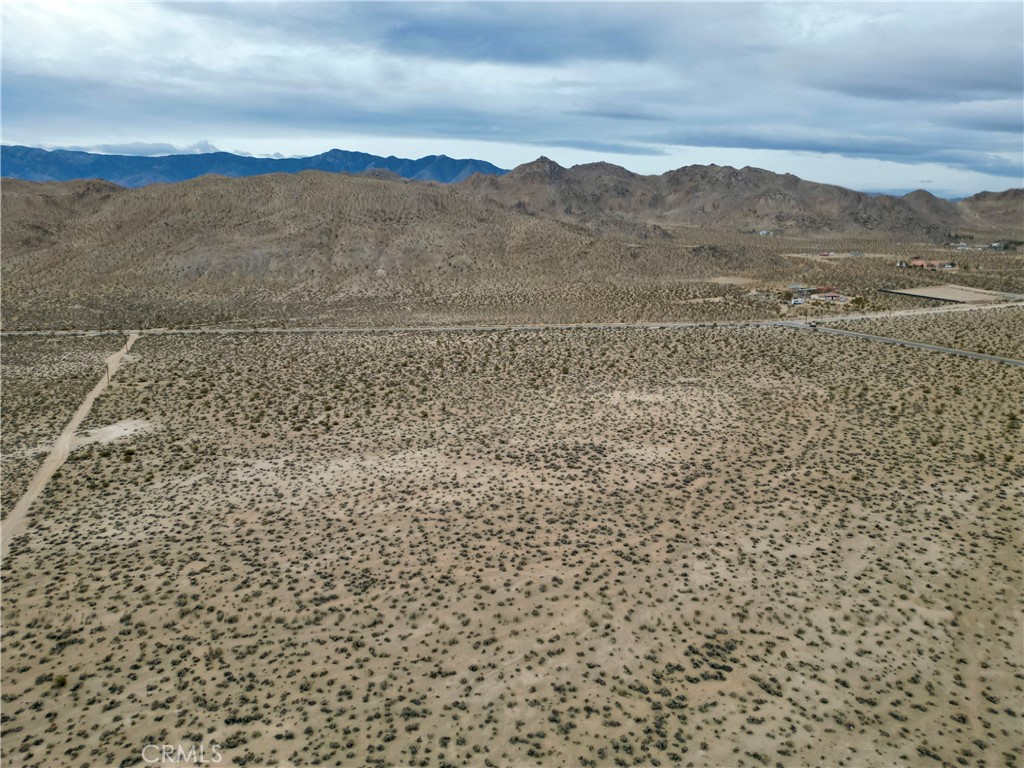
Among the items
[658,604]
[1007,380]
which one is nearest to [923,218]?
[1007,380]

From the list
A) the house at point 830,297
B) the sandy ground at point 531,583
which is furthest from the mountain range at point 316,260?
the sandy ground at point 531,583

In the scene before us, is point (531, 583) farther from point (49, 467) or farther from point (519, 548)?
point (49, 467)

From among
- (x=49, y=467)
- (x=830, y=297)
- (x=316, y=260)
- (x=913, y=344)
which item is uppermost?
(x=830, y=297)

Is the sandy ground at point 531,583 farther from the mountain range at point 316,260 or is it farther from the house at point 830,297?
the house at point 830,297

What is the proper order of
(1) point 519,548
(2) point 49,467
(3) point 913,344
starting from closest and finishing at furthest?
(1) point 519,548, (2) point 49,467, (3) point 913,344

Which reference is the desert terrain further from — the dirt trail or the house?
the house

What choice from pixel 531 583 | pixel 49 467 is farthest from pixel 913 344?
pixel 49 467

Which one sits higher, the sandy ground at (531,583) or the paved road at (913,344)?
the paved road at (913,344)
